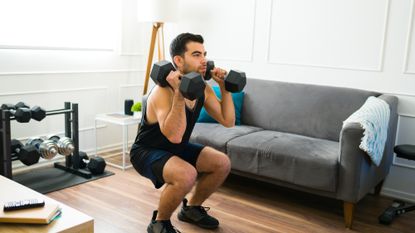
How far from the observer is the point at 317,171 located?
2.61 meters

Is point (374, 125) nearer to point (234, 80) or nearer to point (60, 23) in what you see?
point (234, 80)

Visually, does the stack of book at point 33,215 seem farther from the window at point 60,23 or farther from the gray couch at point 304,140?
the window at point 60,23

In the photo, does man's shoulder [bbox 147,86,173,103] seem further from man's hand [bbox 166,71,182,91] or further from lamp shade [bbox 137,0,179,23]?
lamp shade [bbox 137,0,179,23]

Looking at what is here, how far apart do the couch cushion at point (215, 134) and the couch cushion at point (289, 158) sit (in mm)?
70

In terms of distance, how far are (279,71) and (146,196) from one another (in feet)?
5.24

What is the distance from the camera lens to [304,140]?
2971mm

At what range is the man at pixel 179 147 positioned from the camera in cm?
217

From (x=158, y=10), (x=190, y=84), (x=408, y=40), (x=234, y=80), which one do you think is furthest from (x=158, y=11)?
(x=408, y=40)

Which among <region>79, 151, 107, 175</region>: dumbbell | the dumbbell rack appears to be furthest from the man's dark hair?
<region>79, 151, 107, 175</region>: dumbbell

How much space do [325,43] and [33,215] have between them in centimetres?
264

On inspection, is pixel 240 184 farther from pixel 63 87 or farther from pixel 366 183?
pixel 63 87

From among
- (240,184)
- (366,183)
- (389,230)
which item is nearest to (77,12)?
(240,184)

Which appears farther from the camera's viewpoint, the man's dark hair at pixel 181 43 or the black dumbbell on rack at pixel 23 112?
the black dumbbell on rack at pixel 23 112

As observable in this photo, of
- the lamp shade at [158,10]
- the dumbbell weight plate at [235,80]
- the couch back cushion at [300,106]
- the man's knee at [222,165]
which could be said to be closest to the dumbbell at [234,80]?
the dumbbell weight plate at [235,80]
